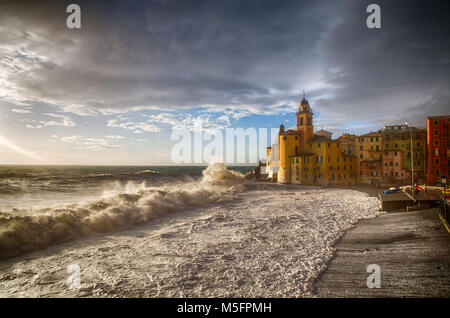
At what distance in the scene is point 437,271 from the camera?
5953mm

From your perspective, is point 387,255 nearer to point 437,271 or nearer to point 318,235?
point 437,271

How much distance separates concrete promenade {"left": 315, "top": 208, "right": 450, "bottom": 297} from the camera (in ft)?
17.8

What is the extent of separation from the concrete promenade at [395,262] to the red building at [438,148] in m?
36.0

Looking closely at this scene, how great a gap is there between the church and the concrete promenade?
32967 millimetres

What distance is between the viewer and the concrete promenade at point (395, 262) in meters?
5.44

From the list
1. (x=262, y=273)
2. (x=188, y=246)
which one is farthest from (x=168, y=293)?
(x=188, y=246)

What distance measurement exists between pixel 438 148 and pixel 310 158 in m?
20.6
